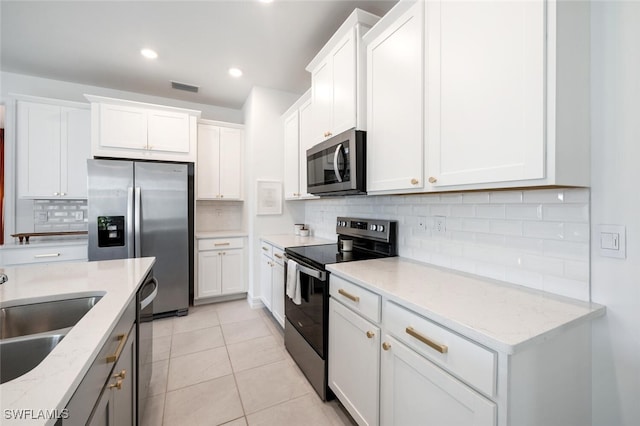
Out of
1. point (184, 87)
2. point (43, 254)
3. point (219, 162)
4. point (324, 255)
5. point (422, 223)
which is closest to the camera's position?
point (422, 223)

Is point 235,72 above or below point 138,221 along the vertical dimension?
above

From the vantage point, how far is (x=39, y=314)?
1083mm

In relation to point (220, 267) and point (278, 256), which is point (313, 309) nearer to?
point (278, 256)

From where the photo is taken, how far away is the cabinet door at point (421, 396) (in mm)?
845

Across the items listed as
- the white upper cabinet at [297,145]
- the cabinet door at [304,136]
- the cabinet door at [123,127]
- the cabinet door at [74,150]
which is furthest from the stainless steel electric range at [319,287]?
the cabinet door at [74,150]

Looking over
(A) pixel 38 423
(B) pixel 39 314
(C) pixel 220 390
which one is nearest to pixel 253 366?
(C) pixel 220 390

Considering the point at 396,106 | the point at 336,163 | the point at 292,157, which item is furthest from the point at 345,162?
the point at 292,157

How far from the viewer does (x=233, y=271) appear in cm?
348

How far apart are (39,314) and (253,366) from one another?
4.76 ft

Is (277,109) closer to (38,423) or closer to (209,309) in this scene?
(209,309)

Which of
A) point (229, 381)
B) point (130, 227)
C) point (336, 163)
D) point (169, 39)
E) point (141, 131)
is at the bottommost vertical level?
point (229, 381)

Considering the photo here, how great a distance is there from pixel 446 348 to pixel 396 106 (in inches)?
49.1

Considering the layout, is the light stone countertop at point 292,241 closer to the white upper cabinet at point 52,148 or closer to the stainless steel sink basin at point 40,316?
the stainless steel sink basin at point 40,316

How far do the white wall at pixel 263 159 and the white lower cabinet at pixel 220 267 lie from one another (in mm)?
173
